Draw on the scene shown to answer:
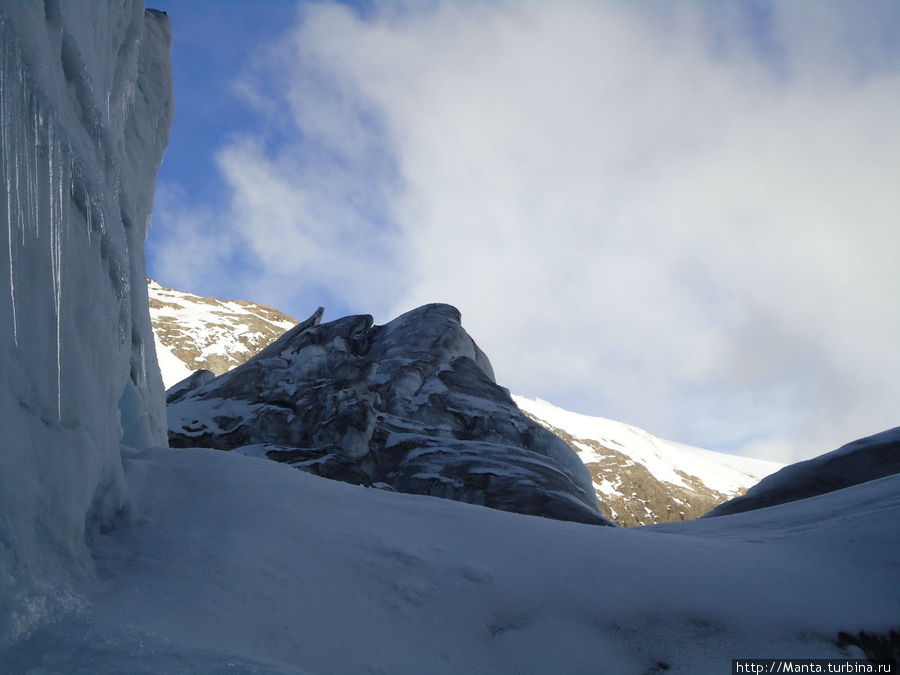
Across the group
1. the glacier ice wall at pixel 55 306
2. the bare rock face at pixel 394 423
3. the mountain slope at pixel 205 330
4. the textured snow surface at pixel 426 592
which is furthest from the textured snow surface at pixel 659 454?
the glacier ice wall at pixel 55 306

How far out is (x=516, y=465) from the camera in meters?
18.8

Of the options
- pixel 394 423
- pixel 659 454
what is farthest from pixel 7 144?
pixel 659 454

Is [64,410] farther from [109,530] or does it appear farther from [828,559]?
[828,559]

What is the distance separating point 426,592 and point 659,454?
70.0 m

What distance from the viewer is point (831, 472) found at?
11.5 metres

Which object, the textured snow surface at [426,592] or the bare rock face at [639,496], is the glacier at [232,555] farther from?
the bare rock face at [639,496]

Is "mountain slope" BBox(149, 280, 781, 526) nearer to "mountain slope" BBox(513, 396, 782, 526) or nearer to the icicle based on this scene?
"mountain slope" BBox(513, 396, 782, 526)

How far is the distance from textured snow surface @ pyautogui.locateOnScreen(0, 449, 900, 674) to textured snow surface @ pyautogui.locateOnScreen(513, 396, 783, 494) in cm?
4811

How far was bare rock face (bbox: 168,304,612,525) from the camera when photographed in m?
18.1

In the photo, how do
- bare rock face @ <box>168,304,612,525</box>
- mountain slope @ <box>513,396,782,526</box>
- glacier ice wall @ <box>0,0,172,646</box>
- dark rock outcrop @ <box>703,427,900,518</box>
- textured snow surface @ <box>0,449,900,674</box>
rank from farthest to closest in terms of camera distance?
mountain slope @ <box>513,396,782,526</box>
bare rock face @ <box>168,304,612,525</box>
dark rock outcrop @ <box>703,427,900,518</box>
textured snow surface @ <box>0,449,900,674</box>
glacier ice wall @ <box>0,0,172,646</box>

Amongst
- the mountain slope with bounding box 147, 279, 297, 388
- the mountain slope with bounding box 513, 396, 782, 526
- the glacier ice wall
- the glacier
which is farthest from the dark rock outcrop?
the mountain slope with bounding box 147, 279, 297, 388

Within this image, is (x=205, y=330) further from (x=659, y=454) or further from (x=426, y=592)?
(x=426, y=592)

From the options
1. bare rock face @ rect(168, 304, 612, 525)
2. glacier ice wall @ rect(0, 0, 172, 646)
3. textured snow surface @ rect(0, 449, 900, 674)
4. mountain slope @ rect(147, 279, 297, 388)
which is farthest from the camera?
mountain slope @ rect(147, 279, 297, 388)

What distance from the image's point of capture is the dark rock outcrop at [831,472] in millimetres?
11125
